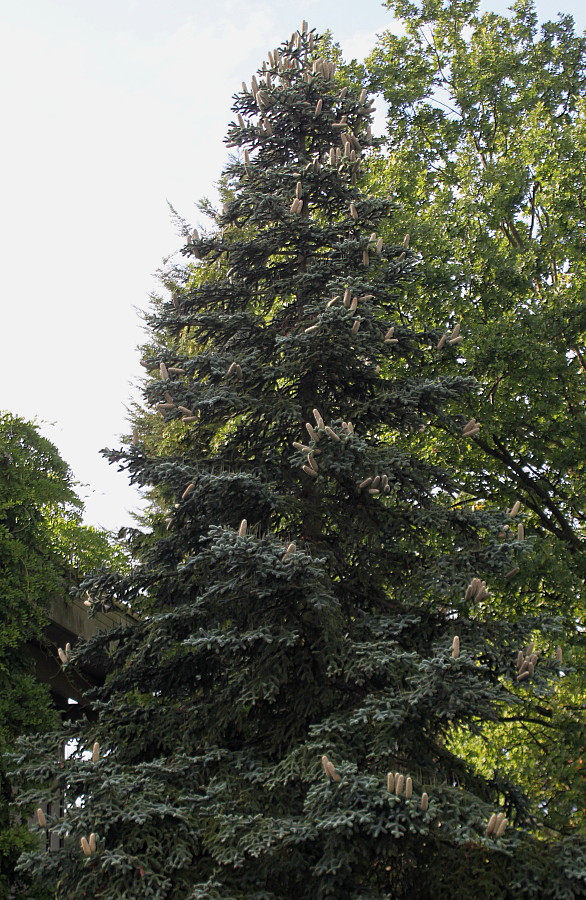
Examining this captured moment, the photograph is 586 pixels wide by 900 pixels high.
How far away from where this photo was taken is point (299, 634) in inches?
291

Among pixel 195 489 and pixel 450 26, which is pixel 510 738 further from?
pixel 450 26

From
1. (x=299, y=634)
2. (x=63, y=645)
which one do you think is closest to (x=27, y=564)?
(x=63, y=645)

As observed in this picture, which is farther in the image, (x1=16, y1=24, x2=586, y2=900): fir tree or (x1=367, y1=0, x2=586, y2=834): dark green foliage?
(x1=367, y1=0, x2=586, y2=834): dark green foliage

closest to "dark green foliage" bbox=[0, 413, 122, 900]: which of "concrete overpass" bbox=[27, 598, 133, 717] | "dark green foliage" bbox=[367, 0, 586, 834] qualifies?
"concrete overpass" bbox=[27, 598, 133, 717]

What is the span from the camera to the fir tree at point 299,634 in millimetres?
6074

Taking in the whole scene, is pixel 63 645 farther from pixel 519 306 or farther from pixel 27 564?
pixel 519 306

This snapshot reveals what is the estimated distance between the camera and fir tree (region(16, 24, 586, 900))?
6.07m

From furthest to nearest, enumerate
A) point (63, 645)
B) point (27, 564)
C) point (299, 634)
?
point (63, 645)
point (27, 564)
point (299, 634)

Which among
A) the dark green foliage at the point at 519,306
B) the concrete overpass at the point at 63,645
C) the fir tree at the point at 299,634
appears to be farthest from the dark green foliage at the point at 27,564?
the dark green foliage at the point at 519,306

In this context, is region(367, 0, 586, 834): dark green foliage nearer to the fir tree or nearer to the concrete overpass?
the fir tree

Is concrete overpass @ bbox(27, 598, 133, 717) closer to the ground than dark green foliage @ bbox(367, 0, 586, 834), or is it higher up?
closer to the ground

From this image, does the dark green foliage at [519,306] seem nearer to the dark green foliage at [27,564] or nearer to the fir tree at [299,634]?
the fir tree at [299,634]

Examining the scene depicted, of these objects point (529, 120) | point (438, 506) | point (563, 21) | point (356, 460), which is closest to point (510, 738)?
point (438, 506)

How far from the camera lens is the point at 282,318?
944 cm
